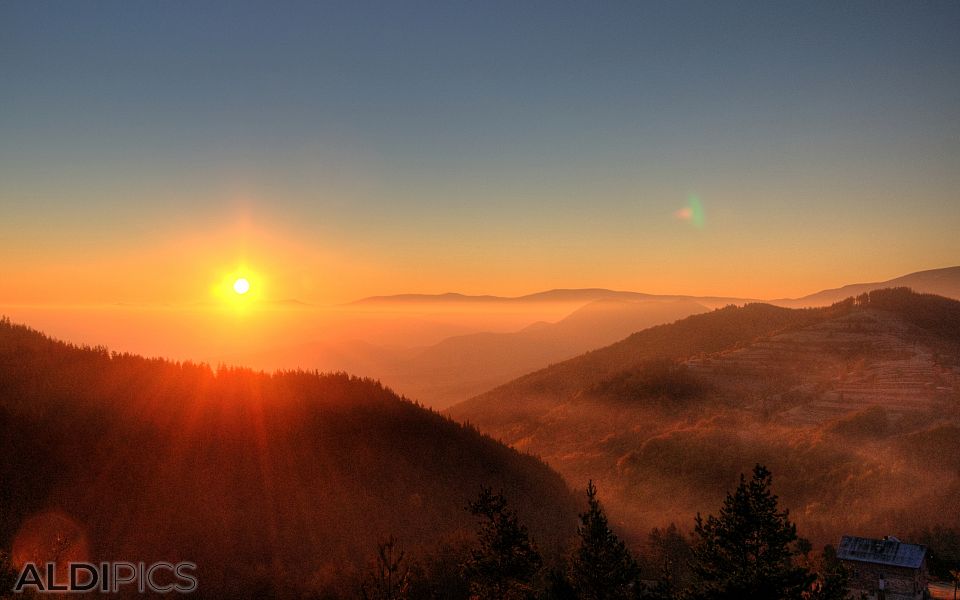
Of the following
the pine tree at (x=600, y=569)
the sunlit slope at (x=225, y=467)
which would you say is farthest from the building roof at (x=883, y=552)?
the pine tree at (x=600, y=569)

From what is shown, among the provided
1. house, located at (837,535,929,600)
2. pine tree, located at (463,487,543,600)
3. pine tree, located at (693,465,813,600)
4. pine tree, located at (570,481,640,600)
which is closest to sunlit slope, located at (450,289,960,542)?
house, located at (837,535,929,600)

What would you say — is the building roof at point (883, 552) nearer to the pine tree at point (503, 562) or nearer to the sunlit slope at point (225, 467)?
the sunlit slope at point (225, 467)

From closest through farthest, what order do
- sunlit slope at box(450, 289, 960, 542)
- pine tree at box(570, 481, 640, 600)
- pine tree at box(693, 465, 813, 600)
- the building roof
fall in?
1. pine tree at box(693, 465, 813, 600)
2. pine tree at box(570, 481, 640, 600)
3. the building roof
4. sunlit slope at box(450, 289, 960, 542)

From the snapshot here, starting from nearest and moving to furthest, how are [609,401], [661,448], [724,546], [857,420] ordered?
1. [724,546]
2. [857,420]
3. [661,448]
4. [609,401]

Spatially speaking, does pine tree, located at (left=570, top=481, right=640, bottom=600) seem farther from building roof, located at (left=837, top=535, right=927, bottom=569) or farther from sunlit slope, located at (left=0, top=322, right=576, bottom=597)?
building roof, located at (left=837, top=535, right=927, bottom=569)

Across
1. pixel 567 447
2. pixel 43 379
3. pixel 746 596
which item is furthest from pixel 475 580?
pixel 567 447

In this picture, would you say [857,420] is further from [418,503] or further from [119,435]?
[119,435]

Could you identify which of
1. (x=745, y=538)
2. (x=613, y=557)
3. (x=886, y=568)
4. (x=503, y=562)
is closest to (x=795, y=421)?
(x=886, y=568)
